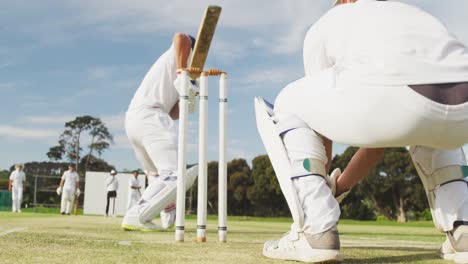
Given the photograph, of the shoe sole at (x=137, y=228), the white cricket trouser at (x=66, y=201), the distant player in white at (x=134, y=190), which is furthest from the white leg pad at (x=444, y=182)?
the white cricket trouser at (x=66, y=201)

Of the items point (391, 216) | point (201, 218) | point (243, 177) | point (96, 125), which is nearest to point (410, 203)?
point (391, 216)

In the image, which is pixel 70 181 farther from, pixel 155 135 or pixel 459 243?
pixel 459 243

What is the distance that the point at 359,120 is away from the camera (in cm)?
243

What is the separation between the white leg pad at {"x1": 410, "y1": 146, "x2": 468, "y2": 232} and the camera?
2.78 m

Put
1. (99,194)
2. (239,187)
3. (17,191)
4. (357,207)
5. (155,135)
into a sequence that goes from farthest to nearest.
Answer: (239,187), (357,207), (99,194), (17,191), (155,135)

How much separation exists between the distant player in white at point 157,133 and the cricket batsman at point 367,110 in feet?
9.97

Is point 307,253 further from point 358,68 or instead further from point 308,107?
point 358,68

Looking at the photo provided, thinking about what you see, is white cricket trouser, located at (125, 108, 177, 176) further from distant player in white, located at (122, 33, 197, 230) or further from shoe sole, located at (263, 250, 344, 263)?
shoe sole, located at (263, 250, 344, 263)

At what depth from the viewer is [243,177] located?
53.4 metres

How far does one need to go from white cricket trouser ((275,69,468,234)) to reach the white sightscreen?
25044 millimetres

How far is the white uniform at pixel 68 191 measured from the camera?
20.5m

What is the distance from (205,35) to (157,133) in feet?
6.54

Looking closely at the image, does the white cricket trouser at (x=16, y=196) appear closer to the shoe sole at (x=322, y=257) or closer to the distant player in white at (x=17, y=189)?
the distant player in white at (x=17, y=189)

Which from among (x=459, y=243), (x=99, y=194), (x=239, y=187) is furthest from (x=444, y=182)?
(x=239, y=187)
